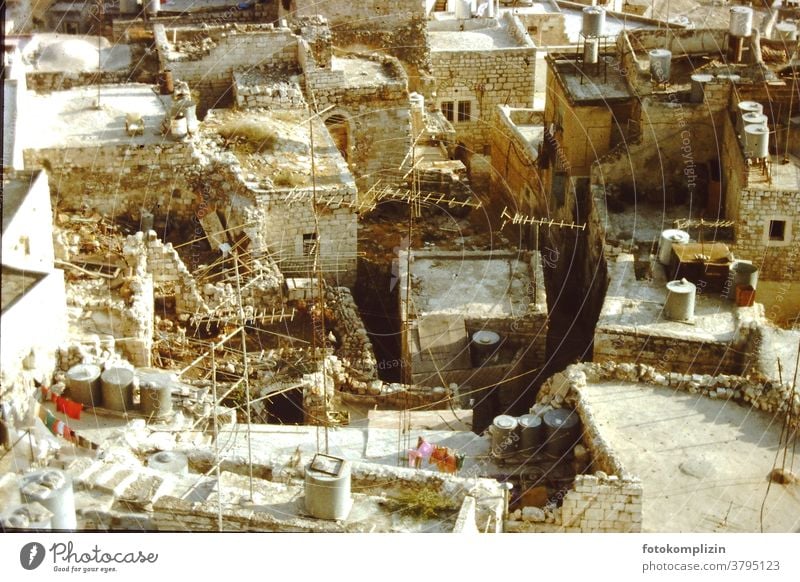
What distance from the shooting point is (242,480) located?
48.8 feet

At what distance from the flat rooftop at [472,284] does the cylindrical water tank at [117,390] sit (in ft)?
17.3

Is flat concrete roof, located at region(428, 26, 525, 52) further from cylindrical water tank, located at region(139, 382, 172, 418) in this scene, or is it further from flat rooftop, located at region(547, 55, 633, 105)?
cylindrical water tank, located at region(139, 382, 172, 418)

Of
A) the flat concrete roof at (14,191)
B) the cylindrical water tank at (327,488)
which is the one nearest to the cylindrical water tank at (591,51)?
the flat concrete roof at (14,191)

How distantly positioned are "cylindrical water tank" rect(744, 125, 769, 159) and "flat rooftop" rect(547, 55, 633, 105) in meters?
3.11

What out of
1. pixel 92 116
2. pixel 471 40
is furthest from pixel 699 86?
pixel 92 116

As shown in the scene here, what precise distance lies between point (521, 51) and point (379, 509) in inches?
683

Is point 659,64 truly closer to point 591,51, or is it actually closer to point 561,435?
point 591,51

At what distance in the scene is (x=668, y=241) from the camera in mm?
21938

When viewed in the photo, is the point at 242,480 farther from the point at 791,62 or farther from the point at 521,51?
the point at 521,51

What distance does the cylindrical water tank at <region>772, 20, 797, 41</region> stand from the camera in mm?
27531

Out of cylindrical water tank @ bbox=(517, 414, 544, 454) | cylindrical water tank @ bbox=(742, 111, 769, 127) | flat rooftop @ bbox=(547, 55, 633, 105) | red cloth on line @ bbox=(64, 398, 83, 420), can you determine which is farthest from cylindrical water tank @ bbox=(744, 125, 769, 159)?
red cloth on line @ bbox=(64, 398, 83, 420)

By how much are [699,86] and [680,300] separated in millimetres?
5183

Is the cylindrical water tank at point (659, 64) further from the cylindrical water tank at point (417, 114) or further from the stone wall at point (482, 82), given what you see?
the stone wall at point (482, 82)

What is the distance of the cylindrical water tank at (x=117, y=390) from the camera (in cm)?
1748
